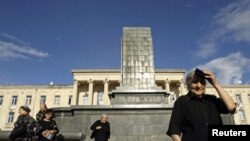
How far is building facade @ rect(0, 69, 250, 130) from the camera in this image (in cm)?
5559

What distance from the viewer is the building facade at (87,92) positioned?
5559 cm

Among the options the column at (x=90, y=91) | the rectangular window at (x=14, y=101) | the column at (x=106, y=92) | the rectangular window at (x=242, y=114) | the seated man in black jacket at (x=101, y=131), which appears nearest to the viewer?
the seated man in black jacket at (x=101, y=131)

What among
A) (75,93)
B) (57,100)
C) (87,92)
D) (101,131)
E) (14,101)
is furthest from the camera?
(87,92)

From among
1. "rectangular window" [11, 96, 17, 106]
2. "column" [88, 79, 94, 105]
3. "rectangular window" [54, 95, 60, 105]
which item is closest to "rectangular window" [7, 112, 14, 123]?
"rectangular window" [11, 96, 17, 106]

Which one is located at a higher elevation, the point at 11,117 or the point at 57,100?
the point at 57,100

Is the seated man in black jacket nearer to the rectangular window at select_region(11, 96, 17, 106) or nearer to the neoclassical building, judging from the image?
the neoclassical building

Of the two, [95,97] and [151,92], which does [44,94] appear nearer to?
[95,97]

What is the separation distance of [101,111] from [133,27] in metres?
5.51

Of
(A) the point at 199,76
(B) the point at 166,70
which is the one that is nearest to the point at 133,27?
(A) the point at 199,76

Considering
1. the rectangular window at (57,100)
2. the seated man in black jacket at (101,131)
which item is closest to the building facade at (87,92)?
the rectangular window at (57,100)

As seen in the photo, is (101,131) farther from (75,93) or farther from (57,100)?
(57,100)

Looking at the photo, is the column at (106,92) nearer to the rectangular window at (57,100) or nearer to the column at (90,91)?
the column at (90,91)

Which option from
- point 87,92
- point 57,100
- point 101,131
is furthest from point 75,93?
point 101,131

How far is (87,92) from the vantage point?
2328 inches
